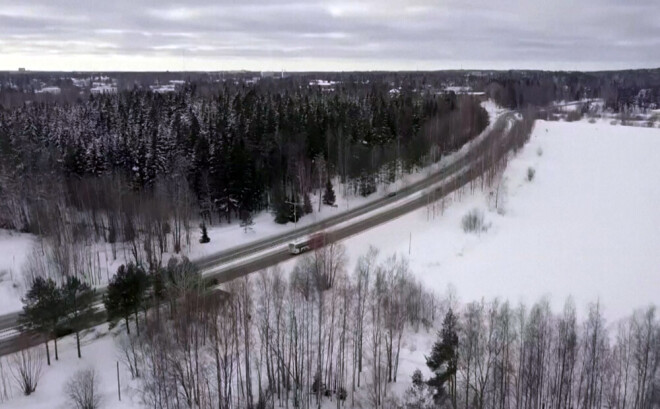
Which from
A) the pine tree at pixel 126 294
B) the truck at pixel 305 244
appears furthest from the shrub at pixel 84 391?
the truck at pixel 305 244

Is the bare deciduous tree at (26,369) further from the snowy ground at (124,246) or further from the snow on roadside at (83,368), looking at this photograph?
the snowy ground at (124,246)

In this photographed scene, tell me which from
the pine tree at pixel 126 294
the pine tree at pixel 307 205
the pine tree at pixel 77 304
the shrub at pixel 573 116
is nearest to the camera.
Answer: the pine tree at pixel 77 304

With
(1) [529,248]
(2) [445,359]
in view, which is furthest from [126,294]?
(1) [529,248]

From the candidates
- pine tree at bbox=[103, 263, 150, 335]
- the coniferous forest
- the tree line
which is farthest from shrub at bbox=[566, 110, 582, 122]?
pine tree at bbox=[103, 263, 150, 335]

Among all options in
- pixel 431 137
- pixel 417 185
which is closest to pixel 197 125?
pixel 417 185

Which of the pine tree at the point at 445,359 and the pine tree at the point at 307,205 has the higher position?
the pine tree at the point at 307,205

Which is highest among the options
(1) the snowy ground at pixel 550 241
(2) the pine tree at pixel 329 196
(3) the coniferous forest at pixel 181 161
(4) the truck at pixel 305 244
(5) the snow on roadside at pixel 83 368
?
(3) the coniferous forest at pixel 181 161

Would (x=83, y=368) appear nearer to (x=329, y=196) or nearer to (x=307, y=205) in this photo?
(x=307, y=205)
